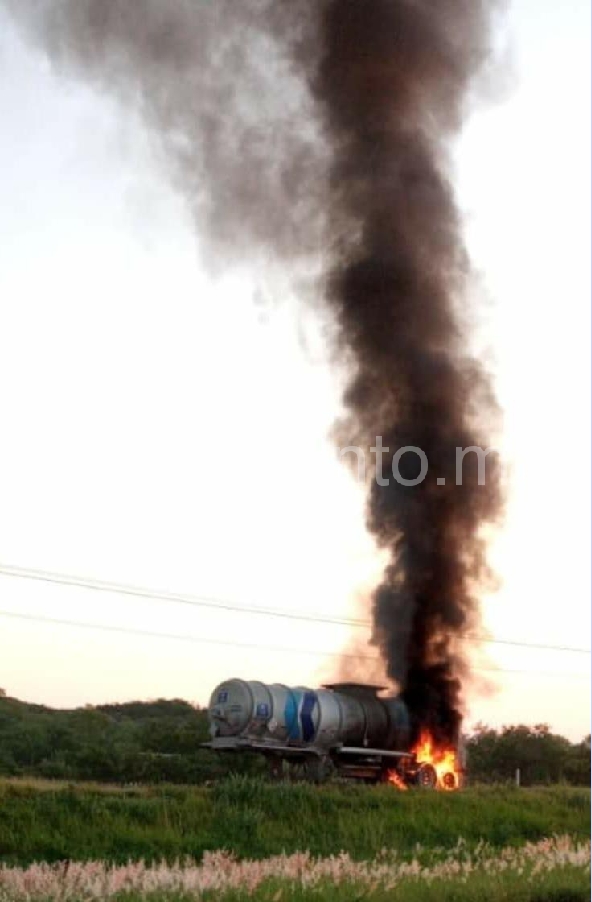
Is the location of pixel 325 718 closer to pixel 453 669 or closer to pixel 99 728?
pixel 453 669

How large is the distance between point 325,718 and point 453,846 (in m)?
6.41

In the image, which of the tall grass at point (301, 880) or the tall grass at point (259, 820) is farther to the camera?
the tall grass at point (259, 820)

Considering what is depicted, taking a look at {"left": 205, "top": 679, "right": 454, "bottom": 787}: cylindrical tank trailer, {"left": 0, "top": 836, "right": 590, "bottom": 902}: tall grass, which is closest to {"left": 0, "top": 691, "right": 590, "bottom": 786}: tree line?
{"left": 205, "top": 679, "right": 454, "bottom": 787}: cylindrical tank trailer

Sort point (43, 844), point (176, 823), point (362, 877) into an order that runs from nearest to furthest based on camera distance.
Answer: point (362, 877)
point (43, 844)
point (176, 823)

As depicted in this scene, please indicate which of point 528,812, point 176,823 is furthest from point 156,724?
point 528,812

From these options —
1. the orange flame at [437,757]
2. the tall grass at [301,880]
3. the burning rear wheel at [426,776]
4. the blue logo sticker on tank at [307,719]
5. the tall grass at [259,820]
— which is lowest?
the tall grass at [301,880]

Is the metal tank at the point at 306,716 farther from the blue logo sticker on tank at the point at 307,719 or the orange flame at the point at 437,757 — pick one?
the orange flame at the point at 437,757

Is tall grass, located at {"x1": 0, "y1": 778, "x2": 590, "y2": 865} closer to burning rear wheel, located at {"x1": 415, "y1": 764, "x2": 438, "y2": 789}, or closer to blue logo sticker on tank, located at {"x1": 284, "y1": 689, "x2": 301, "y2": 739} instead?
blue logo sticker on tank, located at {"x1": 284, "y1": 689, "x2": 301, "y2": 739}

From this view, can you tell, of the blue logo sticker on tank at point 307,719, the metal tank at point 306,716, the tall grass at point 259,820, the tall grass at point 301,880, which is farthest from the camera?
the blue logo sticker on tank at point 307,719

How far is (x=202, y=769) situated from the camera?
56.4 ft

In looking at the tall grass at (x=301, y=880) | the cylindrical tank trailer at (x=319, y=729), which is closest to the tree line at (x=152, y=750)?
the cylindrical tank trailer at (x=319, y=729)

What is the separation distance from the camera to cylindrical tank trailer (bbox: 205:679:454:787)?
18.2m

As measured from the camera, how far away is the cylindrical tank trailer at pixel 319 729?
59.9 ft

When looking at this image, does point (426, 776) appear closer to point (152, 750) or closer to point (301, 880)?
point (152, 750)
